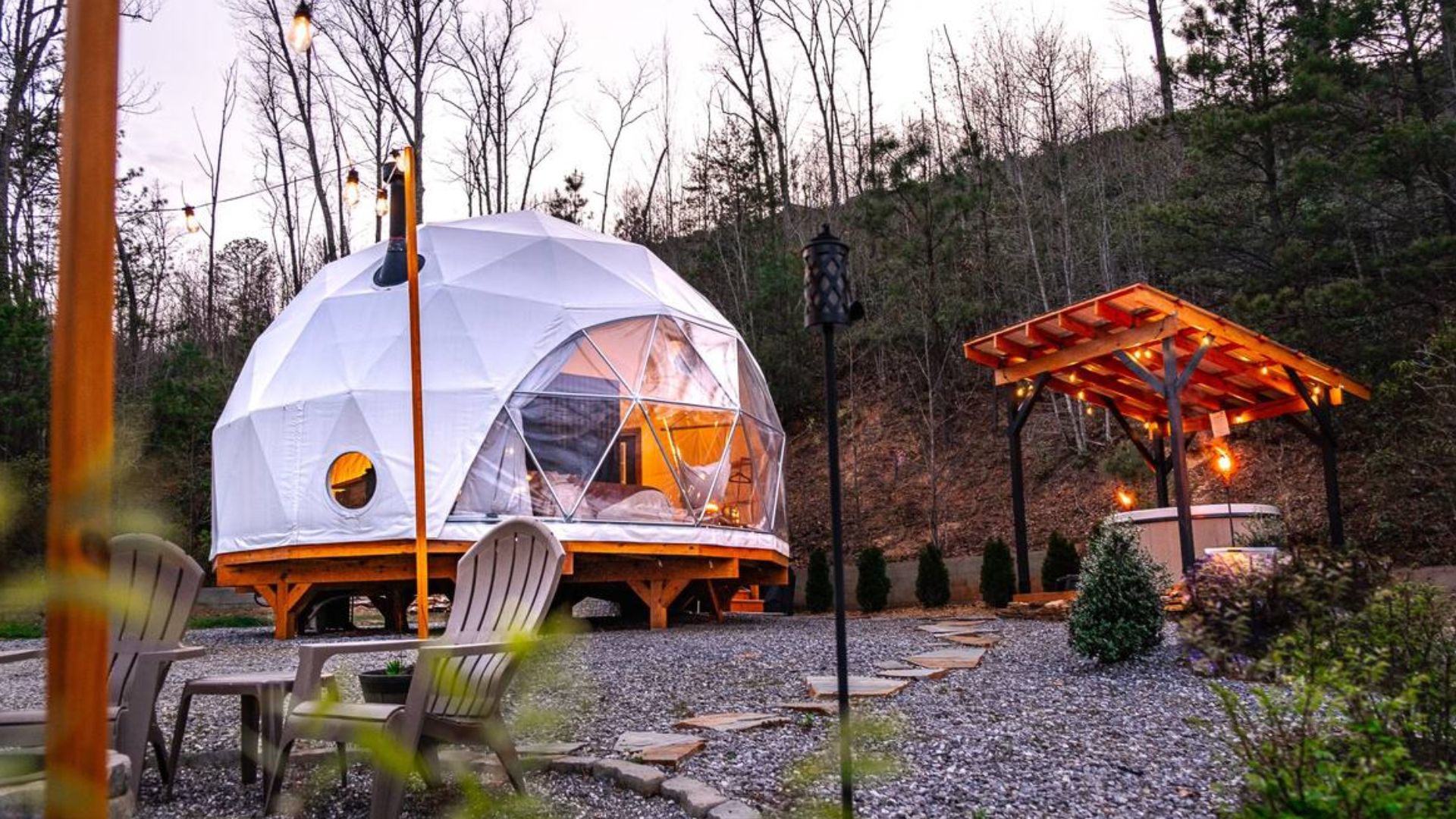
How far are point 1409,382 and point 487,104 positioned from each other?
1797 centimetres

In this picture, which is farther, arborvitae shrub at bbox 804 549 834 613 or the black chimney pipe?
arborvitae shrub at bbox 804 549 834 613

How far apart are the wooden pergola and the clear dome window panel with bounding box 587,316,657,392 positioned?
11.6 feet

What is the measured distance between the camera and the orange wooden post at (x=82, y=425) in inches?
23.1

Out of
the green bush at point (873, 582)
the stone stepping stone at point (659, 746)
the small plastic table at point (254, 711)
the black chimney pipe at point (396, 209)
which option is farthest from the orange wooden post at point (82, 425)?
the green bush at point (873, 582)

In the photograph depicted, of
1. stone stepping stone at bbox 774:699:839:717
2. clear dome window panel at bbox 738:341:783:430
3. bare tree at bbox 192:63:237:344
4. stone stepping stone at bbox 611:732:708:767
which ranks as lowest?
stone stepping stone at bbox 774:699:839:717

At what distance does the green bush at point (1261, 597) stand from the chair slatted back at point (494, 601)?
11.5 ft

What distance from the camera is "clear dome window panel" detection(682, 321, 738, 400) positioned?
39.1 ft

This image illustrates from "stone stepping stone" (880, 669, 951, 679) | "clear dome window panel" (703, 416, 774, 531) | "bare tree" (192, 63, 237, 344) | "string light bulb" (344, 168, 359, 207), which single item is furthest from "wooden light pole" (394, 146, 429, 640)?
"bare tree" (192, 63, 237, 344)

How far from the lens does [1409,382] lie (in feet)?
37.4

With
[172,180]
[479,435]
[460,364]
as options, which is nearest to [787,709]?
[479,435]

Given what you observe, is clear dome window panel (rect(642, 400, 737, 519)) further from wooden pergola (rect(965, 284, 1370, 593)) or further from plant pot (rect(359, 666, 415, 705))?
plant pot (rect(359, 666, 415, 705))

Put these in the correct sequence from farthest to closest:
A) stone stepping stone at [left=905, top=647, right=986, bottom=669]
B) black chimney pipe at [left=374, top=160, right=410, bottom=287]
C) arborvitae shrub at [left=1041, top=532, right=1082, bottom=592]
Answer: arborvitae shrub at [left=1041, top=532, right=1082, bottom=592] < stone stepping stone at [left=905, top=647, right=986, bottom=669] < black chimney pipe at [left=374, top=160, right=410, bottom=287]

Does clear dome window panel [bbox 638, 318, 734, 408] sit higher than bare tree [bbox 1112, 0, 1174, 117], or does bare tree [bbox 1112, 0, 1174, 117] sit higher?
bare tree [bbox 1112, 0, 1174, 117]

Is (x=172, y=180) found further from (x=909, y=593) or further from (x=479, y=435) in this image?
(x=909, y=593)
